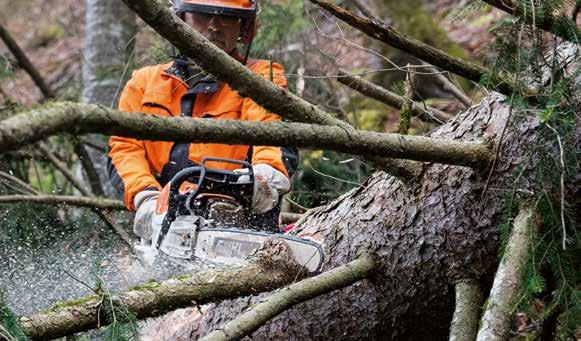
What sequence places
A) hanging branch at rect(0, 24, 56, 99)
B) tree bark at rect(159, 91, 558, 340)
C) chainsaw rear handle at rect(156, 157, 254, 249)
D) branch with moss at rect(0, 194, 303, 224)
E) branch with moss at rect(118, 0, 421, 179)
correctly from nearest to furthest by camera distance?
branch with moss at rect(118, 0, 421, 179), tree bark at rect(159, 91, 558, 340), chainsaw rear handle at rect(156, 157, 254, 249), branch with moss at rect(0, 194, 303, 224), hanging branch at rect(0, 24, 56, 99)

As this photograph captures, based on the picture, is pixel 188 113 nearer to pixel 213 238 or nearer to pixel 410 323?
pixel 213 238

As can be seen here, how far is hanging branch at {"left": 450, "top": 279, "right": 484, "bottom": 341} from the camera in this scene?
2342mm

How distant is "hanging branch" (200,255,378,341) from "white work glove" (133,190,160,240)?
1420mm

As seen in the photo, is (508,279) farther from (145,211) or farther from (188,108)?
(188,108)

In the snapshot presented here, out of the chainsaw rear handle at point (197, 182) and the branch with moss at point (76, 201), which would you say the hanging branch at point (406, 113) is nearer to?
the chainsaw rear handle at point (197, 182)

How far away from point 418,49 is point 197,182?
1.47 meters

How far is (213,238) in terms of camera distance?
10.7ft

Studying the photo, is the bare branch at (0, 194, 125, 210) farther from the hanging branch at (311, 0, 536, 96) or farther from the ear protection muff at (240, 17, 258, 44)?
the hanging branch at (311, 0, 536, 96)

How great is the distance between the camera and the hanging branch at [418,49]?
7.68 feet

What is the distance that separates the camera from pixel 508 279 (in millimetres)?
2133

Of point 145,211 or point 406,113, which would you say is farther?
point 145,211

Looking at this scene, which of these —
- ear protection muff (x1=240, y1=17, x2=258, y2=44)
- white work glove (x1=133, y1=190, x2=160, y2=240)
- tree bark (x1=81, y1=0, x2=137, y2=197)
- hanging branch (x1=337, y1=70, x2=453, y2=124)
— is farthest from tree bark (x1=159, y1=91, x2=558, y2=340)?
tree bark (x1=81, y1=0, x2=137, y2=197)

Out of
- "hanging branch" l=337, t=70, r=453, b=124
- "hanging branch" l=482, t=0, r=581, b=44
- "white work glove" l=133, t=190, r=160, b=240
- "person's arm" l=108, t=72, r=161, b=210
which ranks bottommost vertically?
"white work glove" l=133, t=190, r=160, b=240

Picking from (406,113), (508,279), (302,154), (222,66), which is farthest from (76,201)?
(508,279)
